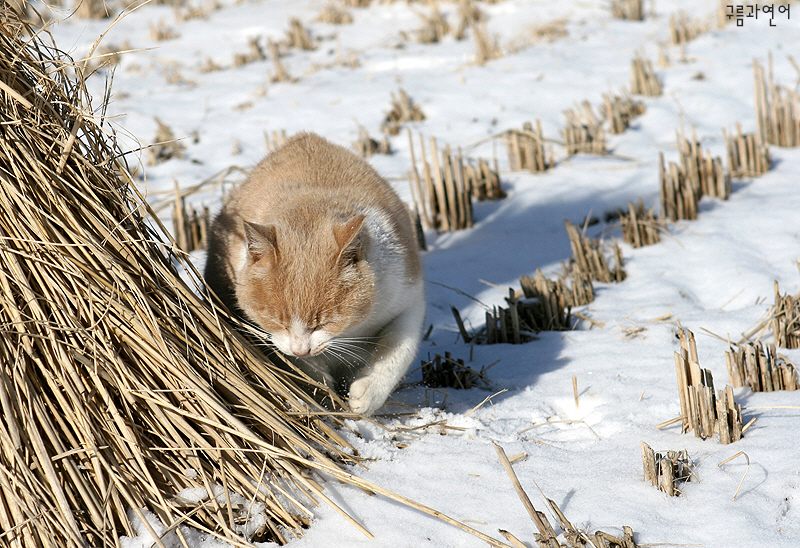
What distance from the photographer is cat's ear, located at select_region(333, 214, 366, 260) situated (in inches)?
107

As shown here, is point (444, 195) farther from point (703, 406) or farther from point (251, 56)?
point (251, 56)

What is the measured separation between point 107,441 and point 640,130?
6654mm

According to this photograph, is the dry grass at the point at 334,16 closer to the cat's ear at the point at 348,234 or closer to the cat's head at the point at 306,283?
the cat's head at the point at 306,283

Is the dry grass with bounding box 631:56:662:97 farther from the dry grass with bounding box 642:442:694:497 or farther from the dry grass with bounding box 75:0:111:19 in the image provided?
the dry grass with bounding box 75:0:111:19

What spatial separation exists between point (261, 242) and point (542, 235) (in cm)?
350

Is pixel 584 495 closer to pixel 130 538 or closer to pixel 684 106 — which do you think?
pixel 130 538

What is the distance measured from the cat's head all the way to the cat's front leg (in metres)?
0.23

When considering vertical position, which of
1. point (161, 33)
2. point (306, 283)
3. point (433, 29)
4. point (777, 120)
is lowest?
point (777, 120)

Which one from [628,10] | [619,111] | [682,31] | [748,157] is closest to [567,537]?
[748,157]

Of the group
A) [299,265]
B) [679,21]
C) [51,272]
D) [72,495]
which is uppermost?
[679,21]

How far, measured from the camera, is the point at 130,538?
6.98 feet

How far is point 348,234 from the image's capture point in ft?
8.96

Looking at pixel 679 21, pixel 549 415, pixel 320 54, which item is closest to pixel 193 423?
pixel 549 415

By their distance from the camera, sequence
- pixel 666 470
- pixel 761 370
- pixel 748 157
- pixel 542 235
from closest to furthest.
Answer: pixel 666 470 < pixel 761 370 < pixel 542 235 < pixel 748 157
